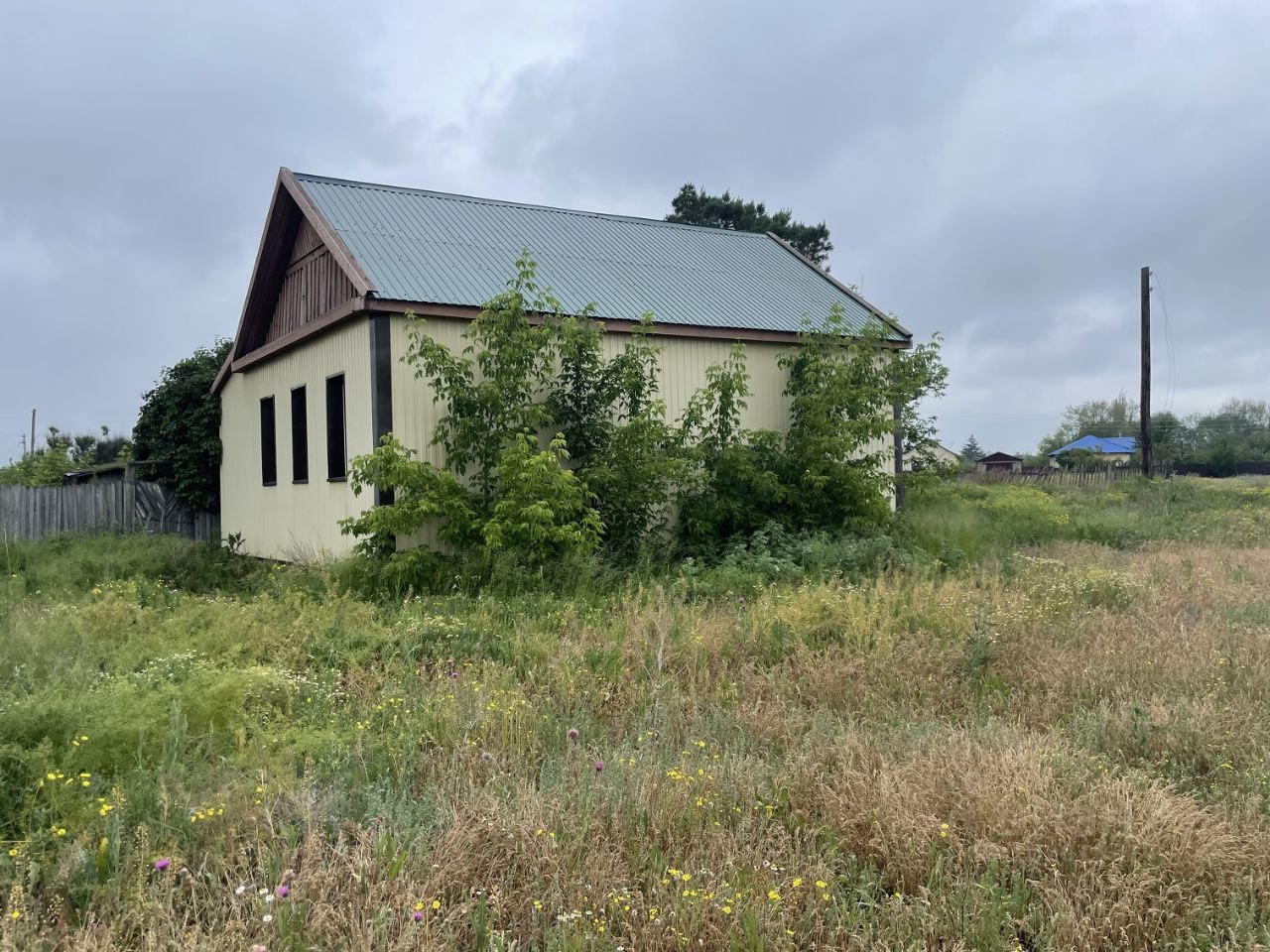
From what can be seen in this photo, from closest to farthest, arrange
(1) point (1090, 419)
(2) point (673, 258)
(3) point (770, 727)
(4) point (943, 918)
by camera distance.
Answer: (4) point (943, 918) → (3) point (770, 727) → (2) point (673, 258) → (1) point (1090, 419)

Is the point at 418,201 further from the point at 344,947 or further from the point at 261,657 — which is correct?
the point at 344,947

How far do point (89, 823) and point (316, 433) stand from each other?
10203 millimetres

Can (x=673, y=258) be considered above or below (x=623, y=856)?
above

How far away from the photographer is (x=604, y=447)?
442 inches

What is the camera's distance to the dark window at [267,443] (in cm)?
1504

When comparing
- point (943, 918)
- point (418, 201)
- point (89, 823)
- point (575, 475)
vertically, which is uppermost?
point (418, 201)

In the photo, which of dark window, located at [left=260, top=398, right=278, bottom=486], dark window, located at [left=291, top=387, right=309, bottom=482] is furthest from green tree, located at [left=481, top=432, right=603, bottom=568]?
dark window, located at [left=260, top=398, right=278, bottom=486]

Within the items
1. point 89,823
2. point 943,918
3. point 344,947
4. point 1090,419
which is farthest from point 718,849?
point 1090,419

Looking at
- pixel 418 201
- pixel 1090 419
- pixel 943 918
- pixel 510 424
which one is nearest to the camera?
pixel 943 918

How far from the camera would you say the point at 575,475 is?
10.9 m

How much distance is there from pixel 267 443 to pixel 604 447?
7064 mm

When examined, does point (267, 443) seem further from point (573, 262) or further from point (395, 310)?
point (573, 262)

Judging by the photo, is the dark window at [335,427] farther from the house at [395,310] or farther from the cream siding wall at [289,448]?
the cream siding wall at [289,448]

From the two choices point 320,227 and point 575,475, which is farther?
point 320,227
